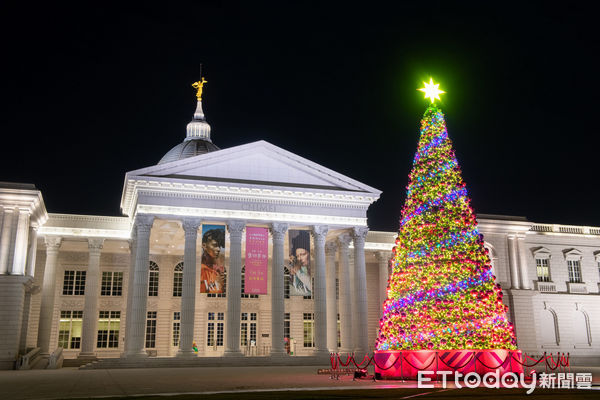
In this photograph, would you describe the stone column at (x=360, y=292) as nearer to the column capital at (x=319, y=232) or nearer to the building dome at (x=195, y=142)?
the column capital at (x=319, y=232)

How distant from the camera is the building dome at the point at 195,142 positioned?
51938 mm

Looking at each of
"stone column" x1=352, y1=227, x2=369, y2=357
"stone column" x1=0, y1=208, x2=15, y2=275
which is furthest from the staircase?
"stone column" x1=0, y1=208, x2=15, y2=275

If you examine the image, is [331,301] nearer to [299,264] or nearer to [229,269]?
[299,264]

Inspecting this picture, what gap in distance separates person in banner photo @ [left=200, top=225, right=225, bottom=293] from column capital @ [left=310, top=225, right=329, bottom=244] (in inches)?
240

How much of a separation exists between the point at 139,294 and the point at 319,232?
11.4 meters

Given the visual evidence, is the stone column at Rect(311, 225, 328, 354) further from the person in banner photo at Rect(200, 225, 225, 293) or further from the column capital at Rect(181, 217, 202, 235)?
the column capital at Rect(181, 217, 202, 235)

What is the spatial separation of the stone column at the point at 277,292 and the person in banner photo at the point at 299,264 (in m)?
0.71

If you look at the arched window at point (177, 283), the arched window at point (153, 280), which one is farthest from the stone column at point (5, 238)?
the arched window at point (177, 283)

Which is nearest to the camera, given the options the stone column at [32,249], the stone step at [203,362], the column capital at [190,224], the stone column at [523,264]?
the stone step at [203,362]

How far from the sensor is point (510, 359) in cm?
1916

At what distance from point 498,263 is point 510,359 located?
26.4 meters

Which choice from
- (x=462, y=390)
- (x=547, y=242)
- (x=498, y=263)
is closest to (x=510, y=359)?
(x=462, y=390)

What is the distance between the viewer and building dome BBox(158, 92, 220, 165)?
5194 centimetres

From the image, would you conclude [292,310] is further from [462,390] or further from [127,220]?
[462,390]
